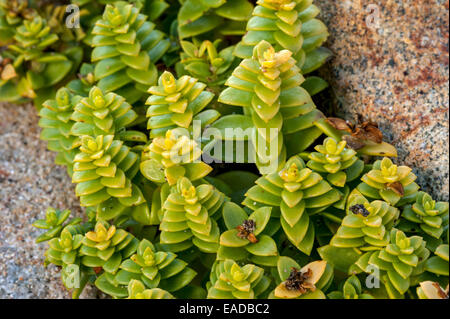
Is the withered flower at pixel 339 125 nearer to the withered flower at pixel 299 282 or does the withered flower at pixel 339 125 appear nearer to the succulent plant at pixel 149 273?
the withered flower at pixel 299 282

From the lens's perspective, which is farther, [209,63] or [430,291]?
[209,63]

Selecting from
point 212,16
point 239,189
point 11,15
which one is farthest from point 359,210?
point 11,15

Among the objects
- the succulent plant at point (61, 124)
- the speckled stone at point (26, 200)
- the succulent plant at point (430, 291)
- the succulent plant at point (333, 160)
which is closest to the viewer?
the succulent plant at point (430, 291)

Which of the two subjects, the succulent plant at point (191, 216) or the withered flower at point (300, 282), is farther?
the succulent plant at point (191, 216)

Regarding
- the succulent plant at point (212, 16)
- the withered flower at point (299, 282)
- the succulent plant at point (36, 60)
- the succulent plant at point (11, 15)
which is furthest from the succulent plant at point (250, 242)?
the succulent plant at point (11, 15)

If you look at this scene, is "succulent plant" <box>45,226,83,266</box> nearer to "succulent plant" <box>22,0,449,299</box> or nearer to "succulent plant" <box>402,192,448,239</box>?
"succulent plant" <box>22,0,449,299</box>

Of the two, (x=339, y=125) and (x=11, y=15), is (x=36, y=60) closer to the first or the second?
(x=11, y=15)

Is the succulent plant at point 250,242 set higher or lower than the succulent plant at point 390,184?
lower
